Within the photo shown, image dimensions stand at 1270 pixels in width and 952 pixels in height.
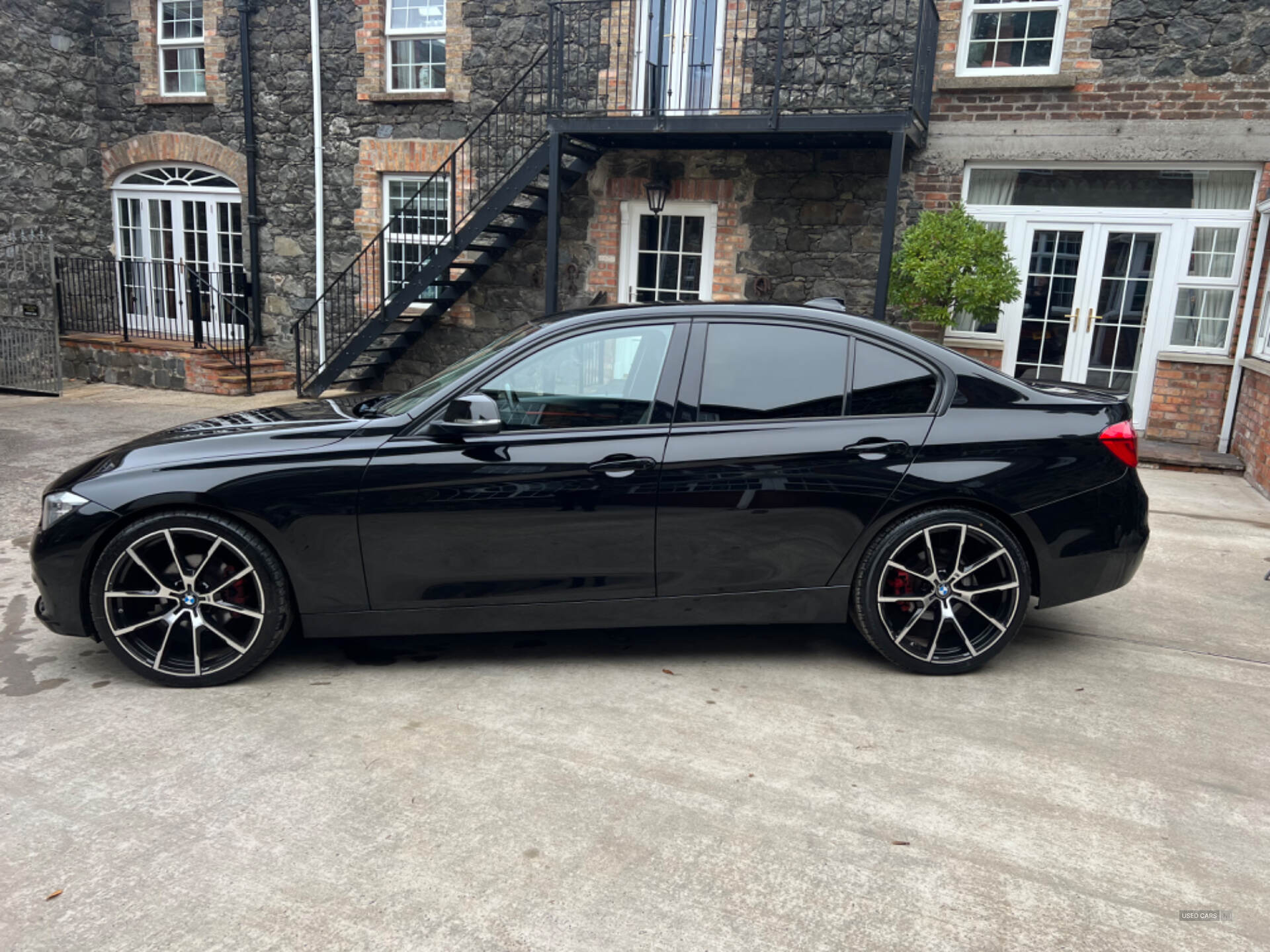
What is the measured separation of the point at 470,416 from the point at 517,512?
0.42 meters

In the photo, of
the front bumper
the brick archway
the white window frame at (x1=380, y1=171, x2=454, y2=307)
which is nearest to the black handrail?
the brick archway

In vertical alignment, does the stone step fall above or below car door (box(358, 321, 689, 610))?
below

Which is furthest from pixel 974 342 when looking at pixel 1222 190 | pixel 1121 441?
pixel 1121 441

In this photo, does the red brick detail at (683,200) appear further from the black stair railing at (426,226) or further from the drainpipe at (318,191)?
the drainpipe at (318,191)

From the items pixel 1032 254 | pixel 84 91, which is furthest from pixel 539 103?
pixel 84 91

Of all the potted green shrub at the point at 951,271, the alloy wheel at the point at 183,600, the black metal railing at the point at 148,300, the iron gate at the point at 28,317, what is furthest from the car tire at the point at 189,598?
the black metal railing at the point at 148,300

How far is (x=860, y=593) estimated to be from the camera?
391cm

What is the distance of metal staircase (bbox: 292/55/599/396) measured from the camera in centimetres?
1091

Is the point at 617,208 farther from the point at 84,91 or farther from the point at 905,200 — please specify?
the point at 84,91

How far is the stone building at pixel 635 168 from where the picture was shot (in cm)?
913

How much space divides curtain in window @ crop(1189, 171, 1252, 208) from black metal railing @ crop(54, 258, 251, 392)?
38.3 ft

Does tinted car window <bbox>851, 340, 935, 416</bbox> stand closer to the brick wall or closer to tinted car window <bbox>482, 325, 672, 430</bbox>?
tinted car window <bbox>482, 325, 672, 430</bbox>

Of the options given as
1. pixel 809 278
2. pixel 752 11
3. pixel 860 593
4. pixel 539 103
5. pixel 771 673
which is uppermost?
pixel 752 11

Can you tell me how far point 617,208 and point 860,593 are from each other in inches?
329
